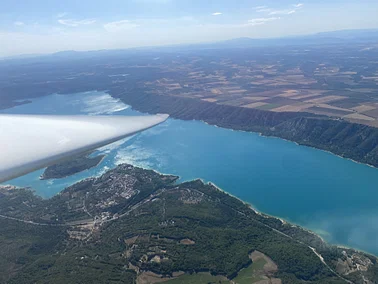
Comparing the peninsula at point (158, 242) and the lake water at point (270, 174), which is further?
the lake water at point (270, 174)

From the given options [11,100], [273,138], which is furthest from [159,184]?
[11,100]

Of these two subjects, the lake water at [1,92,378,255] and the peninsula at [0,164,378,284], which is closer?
the peninsula at [0,164,378,284]

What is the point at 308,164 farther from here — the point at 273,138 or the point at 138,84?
the point at 138,84

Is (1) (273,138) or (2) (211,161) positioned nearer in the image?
(2) (211,161)

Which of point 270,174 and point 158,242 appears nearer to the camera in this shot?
point 158,242

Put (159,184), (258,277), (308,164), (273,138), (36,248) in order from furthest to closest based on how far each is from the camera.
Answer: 1. (273,138)
2. (308,164)
3. (159,184)
4. (36,248)
5. (258,277)

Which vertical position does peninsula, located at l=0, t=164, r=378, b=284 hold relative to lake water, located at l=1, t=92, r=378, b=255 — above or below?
above

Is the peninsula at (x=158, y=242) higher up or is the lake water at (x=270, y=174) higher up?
the peninsula at (x=158, y=242)

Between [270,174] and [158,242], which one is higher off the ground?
[158,242]
